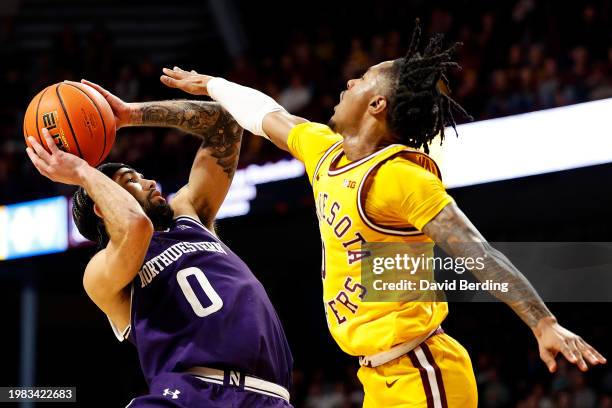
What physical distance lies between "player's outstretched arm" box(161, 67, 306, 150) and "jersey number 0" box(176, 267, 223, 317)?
2.35ft

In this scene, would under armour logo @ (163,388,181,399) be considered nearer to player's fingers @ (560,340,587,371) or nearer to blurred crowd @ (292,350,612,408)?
player's fingers @ (560,340,587,371)

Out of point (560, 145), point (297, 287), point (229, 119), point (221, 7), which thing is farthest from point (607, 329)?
point (221, 7)

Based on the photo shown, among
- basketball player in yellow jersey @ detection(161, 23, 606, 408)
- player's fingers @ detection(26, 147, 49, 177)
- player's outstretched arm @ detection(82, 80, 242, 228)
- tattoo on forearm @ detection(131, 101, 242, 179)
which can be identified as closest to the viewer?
basketball player in yellow jersey @ detection(161, 23, 606, 408)

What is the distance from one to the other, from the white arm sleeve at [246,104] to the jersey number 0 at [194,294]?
0.73 meters

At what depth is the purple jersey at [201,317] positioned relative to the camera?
4324 mm

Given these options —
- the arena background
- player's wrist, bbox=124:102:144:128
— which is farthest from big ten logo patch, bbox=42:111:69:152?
the arena background

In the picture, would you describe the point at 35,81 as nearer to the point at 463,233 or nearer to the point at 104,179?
the point at 104,179

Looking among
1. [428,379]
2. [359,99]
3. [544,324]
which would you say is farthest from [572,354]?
[359,99]

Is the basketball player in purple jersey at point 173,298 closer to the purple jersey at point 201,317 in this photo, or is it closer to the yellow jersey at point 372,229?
the purple jersey at point 201,317

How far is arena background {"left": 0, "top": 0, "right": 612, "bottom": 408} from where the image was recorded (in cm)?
980

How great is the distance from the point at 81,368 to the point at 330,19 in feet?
23.6

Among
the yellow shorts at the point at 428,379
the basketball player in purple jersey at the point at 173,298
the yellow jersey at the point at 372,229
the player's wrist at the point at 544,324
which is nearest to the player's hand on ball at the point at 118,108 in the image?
the basketball player in purple jersey at the point at 173,298

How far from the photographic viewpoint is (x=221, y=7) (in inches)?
653

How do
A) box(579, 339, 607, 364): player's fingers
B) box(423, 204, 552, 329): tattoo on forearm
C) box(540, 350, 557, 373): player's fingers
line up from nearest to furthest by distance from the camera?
box(579, 339, 607, 364): player's fingers < box(540, 350, 557, 373): player's fingers < box(423, 204, 552, 329): tattoo on forearm
